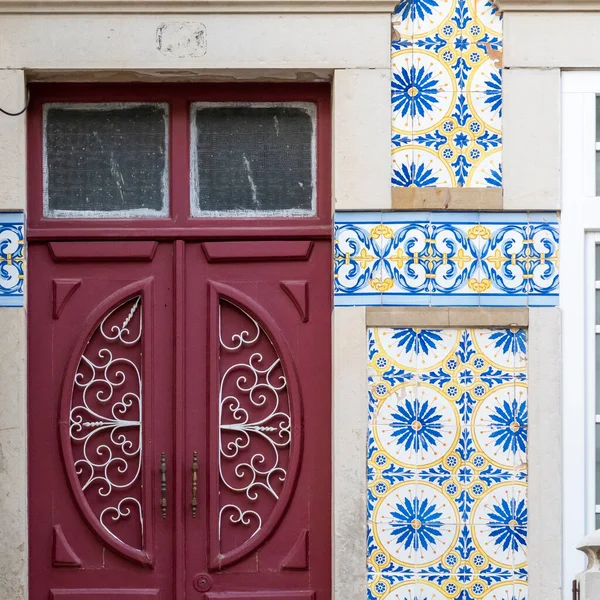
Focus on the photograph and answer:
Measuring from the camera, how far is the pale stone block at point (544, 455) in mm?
5762

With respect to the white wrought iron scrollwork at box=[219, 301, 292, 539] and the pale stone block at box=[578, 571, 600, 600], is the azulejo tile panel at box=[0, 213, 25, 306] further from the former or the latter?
the pale stone block at box=[578, 571, 600, 600]

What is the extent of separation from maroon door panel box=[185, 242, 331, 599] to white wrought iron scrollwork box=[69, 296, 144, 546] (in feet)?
0.86

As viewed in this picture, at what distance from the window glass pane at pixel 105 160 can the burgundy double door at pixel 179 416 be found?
0.17 metres

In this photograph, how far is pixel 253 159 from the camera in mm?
Answer: 6082

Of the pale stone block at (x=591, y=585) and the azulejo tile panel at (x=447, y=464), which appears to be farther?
the azulejo tile panel at (x=447, y=464)

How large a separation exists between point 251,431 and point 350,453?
0.50m

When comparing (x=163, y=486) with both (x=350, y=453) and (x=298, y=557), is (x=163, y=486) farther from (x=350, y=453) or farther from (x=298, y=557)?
Result: (x=350, y=453)

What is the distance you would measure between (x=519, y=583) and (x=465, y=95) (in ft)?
7.39

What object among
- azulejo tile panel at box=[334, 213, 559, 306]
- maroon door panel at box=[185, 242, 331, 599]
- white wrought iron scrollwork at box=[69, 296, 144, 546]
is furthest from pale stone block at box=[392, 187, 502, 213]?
white wrought iron scrollwork at box=[69, 296, 144, 546]

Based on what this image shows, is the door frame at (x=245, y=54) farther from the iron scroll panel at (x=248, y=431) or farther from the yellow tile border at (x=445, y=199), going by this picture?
the iron scroll panel at (x=248, y=431)

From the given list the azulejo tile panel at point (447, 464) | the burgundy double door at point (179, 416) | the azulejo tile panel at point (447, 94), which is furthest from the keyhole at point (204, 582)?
the azulejo tile panel at point (447, 94)

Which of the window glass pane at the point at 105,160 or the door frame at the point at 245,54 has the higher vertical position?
the door frame at the point at 245,54

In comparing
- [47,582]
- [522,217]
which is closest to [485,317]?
[522,217]

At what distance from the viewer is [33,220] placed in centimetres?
602
